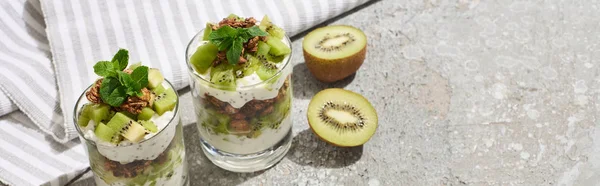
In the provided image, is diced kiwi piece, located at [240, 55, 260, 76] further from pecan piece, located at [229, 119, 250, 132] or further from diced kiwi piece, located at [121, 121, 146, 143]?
diced kiwi piece, located at [121, 121, 146, 143]

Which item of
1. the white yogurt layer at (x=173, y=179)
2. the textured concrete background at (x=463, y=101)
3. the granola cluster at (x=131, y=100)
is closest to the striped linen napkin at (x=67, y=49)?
the textured concrete background at (x=463, y=101)

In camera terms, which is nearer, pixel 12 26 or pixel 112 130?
pixel 112 130

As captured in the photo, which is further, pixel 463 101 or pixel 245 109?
pixel 463 101

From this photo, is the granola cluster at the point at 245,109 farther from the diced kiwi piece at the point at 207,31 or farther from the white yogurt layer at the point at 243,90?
the diced kiwi piece at the point at 207,31

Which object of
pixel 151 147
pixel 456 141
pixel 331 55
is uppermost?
pixel 151 147

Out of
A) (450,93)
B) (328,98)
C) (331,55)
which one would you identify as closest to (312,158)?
(328,98)

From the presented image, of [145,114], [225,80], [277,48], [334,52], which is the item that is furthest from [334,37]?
[145,114]

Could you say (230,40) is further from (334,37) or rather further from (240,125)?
(334,37)

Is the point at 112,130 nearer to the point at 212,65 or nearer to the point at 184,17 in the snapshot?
the point at 212,65
